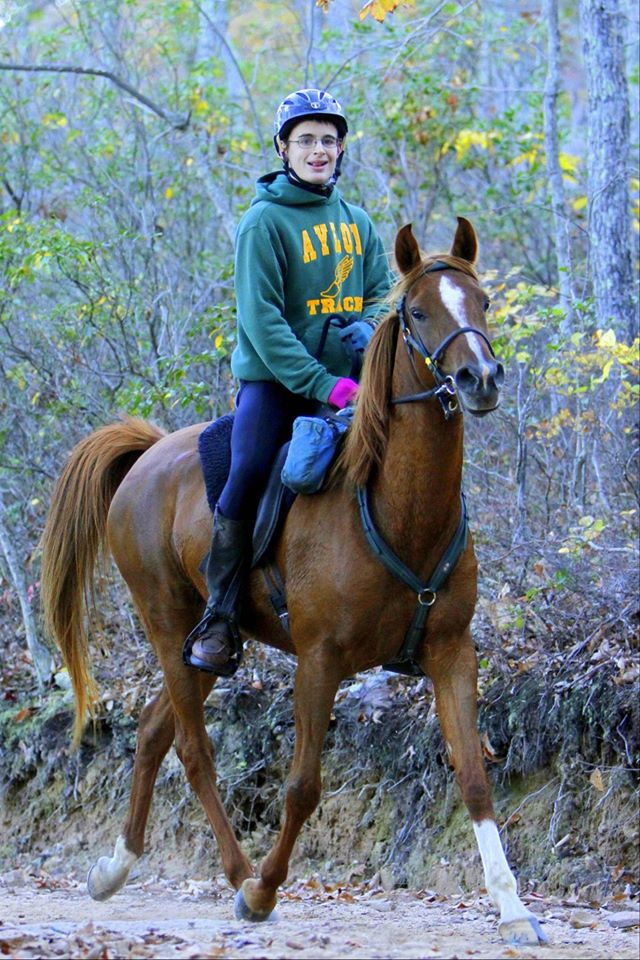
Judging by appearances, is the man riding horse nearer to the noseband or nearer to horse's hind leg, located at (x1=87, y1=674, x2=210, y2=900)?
the noseband

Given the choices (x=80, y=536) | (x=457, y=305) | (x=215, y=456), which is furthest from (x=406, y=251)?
(x=80, y=536)

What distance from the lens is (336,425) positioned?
5.65m

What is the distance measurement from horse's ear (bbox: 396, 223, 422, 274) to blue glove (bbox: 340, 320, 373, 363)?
0.61m

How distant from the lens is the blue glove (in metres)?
5.85

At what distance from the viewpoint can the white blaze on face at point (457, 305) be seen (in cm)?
475

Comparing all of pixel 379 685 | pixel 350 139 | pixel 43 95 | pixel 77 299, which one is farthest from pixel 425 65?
pixel 379 685

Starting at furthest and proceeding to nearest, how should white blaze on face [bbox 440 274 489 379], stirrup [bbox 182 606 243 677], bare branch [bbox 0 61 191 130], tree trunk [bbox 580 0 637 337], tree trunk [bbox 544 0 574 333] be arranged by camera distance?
bare branch [bbox 0 61 191 130]
tree trunk [bbox 544 0 574 333]
tree trunk [bbox 580 0 637 337]
stirrup [bbox 182 606 243 677]
white blaze on face [bbox 440 274 489 379]

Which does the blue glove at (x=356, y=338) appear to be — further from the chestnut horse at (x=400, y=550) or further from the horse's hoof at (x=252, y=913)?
the horse's hoof at (x=252, y=913)

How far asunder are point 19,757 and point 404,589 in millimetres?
5641

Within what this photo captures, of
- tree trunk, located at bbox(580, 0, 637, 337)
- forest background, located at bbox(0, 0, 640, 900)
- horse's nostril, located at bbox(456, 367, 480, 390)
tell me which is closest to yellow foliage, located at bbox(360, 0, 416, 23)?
forest background, located at bbox(0, 0, 640, 900)

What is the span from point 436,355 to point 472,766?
1692mm

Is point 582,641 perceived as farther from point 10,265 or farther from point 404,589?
point 10,265

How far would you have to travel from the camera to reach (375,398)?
533cm

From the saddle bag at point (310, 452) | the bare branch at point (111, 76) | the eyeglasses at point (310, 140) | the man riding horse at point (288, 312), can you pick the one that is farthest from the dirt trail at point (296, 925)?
the bare branch at point (111, 76)
